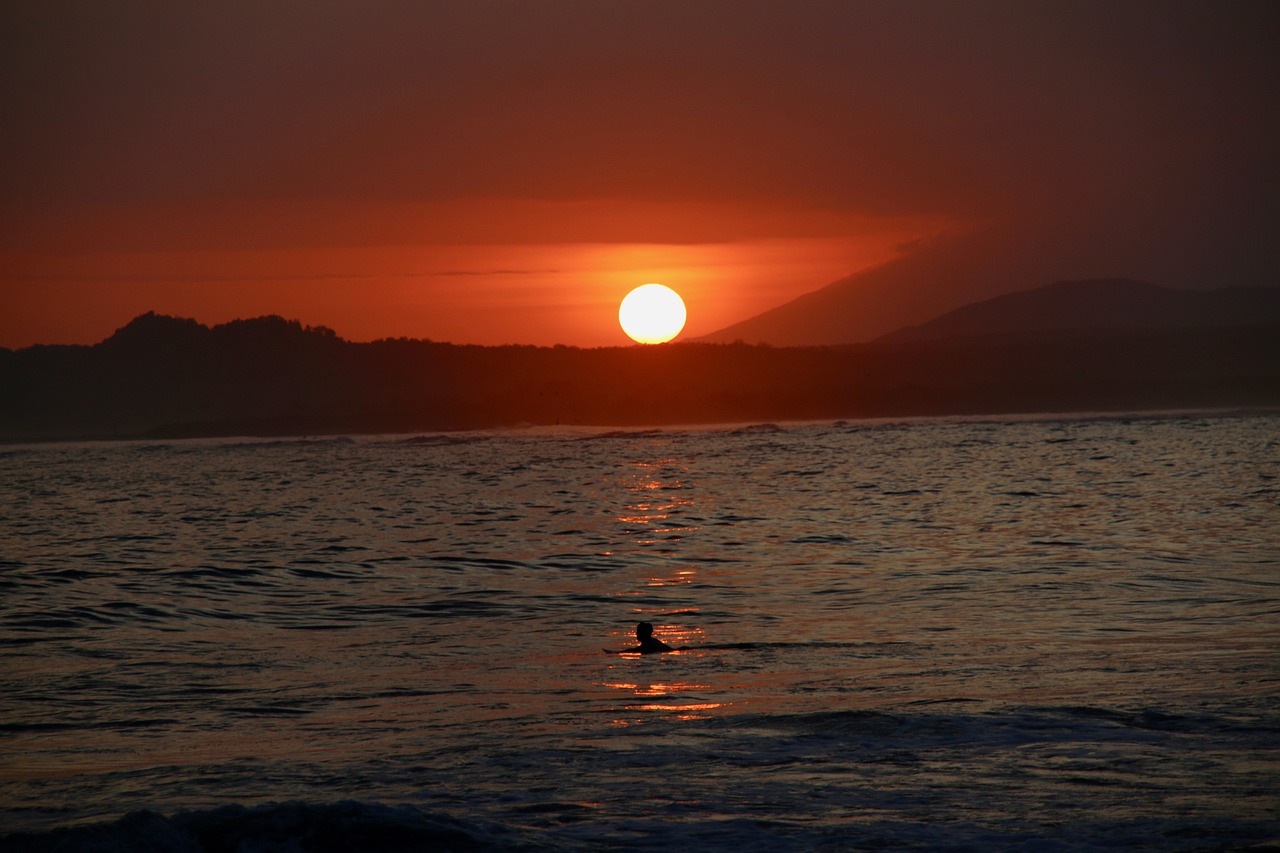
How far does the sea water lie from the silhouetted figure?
0.39m

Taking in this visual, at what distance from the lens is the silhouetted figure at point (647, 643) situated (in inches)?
608

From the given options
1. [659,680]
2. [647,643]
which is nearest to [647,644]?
[647,643]

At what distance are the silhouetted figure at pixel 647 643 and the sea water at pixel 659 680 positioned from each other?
39cm

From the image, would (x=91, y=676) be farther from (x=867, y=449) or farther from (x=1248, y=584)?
(x=867, y=449)

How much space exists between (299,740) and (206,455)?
287 ft

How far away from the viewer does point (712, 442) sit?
93688 mm

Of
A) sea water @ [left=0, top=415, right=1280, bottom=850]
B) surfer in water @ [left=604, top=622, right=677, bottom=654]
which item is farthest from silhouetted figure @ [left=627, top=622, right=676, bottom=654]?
sea water @ [left=0, top=415, right=1280, bottom=850]

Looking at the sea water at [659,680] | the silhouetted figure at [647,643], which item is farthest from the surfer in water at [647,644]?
the sea water at [659,680]

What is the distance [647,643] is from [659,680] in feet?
6.35

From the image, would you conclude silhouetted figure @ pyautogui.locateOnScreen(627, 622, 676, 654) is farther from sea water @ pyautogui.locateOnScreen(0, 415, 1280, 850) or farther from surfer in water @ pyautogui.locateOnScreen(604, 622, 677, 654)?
sea water @ pyautogui.locateOnScreen(0, 415, 1280, 850)

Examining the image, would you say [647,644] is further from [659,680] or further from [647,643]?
[659,680]

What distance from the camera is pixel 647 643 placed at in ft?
50.8

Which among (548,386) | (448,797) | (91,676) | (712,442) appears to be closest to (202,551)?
(91,676)

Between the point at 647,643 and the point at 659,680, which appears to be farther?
the point at 647,643
